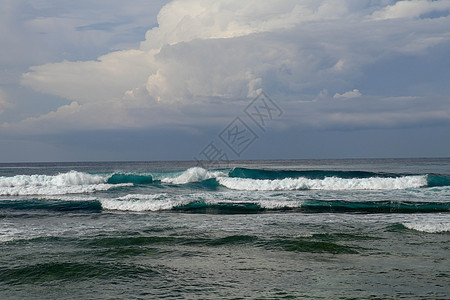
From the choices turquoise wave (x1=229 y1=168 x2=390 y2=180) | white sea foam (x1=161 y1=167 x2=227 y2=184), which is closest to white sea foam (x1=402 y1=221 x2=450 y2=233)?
turquoise wave (x1=229 y1=168 x2=390 y2=180)

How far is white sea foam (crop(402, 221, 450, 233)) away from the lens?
12.3 metres

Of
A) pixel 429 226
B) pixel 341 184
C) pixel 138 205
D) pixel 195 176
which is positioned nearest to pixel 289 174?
pixel 195 176

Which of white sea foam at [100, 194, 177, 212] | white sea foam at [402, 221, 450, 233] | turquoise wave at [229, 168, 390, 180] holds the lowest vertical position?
white sea foam at [100, 194, 177, 212]

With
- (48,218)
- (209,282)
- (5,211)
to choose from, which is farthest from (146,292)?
(5,211)

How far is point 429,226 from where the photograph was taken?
41.5 feet

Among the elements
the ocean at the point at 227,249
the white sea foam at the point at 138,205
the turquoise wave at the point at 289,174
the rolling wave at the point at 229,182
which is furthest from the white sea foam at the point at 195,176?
the ocean at the point at 227,249

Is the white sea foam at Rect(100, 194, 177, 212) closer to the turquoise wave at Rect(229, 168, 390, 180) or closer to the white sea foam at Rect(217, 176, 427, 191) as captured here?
the white sea foam at Rect(217, 176, 427, 191)

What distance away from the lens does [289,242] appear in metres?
10.8

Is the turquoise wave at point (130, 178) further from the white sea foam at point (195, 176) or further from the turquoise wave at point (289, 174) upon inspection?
the turquoise wave at point (289, 174)

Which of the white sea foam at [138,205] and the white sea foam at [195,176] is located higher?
the white sea foam at [195,176]

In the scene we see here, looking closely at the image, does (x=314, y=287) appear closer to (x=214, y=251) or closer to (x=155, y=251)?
(x=214, y=251)

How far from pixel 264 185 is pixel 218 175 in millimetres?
9492

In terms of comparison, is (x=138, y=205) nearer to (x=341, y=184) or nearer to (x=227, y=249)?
(x=227, y=249)

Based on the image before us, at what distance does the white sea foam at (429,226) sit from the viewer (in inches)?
483
